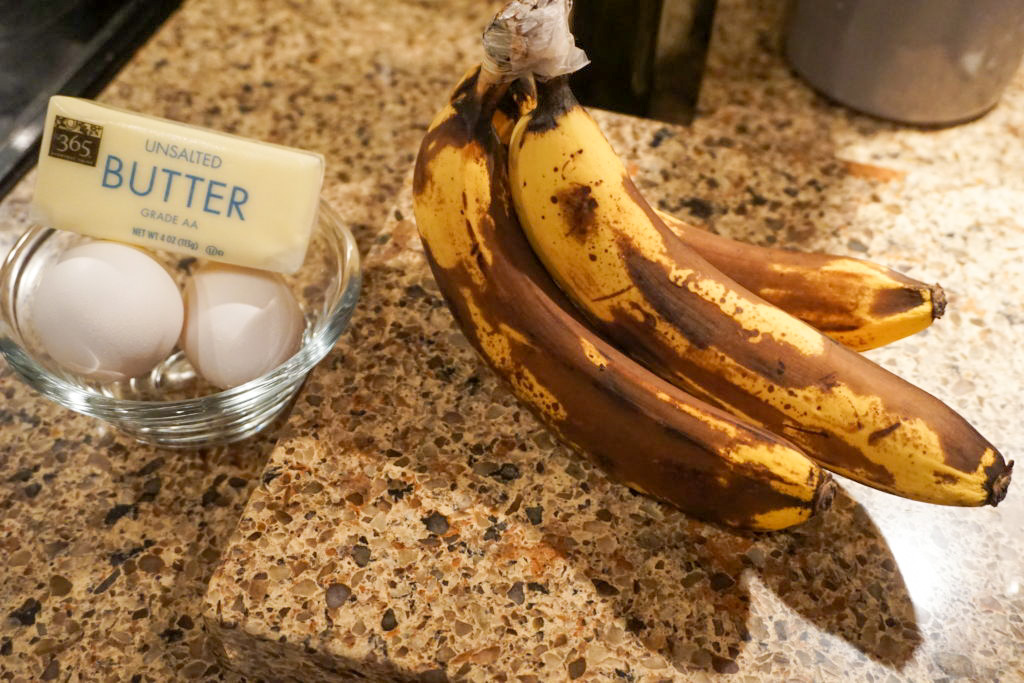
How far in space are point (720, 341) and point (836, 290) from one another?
0.12 meters

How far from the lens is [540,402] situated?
49 centimetres

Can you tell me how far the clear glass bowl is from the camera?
20.3 inches

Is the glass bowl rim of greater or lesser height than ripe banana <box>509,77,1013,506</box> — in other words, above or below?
below

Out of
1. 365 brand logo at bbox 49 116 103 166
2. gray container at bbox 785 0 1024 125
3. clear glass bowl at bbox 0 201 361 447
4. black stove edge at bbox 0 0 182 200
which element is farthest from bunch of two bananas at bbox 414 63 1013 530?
black stove edge at bbox 0 0 182 200

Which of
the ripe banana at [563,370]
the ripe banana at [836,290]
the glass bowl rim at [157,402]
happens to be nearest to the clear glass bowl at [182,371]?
the glass bowl rim at [157,402]

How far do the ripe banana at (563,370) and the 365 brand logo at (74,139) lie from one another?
0.71 feet

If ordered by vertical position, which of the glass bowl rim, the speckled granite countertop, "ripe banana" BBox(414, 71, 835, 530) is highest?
"ripe banana" BBox(414, 71, 835, 530)

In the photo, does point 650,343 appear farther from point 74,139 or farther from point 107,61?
point 107,61

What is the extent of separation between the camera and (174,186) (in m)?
0.53

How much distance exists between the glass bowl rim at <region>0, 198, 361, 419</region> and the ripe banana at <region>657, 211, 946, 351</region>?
0.77 ft

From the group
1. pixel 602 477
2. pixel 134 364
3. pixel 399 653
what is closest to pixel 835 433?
pixel 602 477

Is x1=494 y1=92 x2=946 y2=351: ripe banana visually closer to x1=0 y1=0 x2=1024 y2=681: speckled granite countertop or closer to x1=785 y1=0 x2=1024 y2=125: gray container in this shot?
x1=0 y1=0 x2=1024 y2=681: speckled granite countertop

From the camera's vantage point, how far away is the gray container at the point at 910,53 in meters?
0.74

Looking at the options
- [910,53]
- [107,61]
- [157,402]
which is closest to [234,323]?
[157,402]
